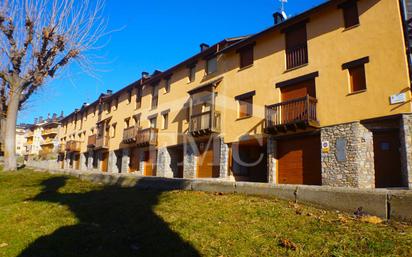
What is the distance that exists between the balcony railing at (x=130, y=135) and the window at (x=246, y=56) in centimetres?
1296

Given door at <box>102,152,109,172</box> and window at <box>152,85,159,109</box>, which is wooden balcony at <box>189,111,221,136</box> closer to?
window at <box>152,85,159,109</box>

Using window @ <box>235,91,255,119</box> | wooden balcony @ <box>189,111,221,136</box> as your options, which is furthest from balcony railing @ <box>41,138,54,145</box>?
window @ <box>235,91,255,119</box>

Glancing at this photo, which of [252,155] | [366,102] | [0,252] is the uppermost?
[366,102]

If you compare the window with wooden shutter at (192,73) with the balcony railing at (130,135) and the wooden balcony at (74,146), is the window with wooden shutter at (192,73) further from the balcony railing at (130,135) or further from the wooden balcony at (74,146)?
the wooden balcony at (74,146)

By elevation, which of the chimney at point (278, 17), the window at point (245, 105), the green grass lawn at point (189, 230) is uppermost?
the chimney at point (278, 17)

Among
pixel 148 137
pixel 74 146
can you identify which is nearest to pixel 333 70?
pixel 148 137

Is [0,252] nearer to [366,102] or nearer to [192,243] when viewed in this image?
[192,243]

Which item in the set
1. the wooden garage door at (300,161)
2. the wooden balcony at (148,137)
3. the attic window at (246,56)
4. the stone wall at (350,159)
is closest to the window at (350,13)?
the stone wall at (350,159)

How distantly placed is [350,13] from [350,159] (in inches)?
266

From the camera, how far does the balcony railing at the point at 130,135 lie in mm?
29484

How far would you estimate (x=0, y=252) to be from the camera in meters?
5.70

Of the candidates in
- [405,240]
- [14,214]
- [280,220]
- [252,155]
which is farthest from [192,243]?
[252,155]

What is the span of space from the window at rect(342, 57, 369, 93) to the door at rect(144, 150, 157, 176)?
17.1m

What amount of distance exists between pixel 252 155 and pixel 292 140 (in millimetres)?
3735
